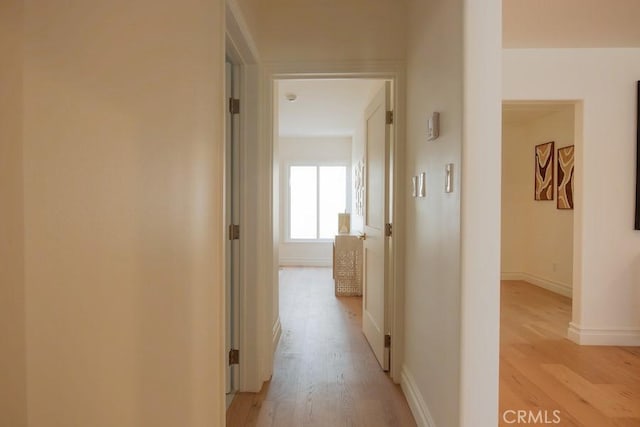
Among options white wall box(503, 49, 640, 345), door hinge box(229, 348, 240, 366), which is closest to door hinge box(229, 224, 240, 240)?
door hinge box(229, 348, 240, 366)

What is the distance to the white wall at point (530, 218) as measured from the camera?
532 centimetres

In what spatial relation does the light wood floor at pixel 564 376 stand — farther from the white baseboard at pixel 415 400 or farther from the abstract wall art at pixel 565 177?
the abstract wall art at pixel 565 177

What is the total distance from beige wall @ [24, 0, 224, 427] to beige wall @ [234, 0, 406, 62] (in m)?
1.23

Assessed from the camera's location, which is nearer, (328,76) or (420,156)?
(420,156)

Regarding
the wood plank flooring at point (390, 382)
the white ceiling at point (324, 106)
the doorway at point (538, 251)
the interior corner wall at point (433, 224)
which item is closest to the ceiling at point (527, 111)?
the doorway at point (538, 251)

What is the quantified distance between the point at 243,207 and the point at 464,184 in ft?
4.68

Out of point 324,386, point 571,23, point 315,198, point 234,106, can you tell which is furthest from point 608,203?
point 315,198

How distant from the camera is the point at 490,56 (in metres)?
1.47

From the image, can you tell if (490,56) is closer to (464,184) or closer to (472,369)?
(464,184)

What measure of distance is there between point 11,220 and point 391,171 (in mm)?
2200

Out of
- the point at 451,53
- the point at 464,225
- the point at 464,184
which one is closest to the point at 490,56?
the point at 451,53

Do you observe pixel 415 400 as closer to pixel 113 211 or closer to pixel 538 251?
pixel 113 211

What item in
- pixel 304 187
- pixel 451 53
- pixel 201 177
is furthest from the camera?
pixel 304 187

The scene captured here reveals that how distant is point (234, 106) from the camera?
7.89 feet
